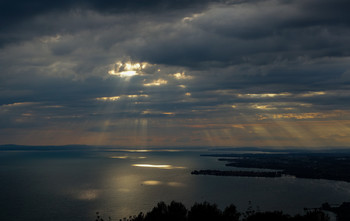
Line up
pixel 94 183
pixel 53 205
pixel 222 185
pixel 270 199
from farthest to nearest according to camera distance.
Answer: pixel 94 183, pixel 222 185, pixel 270 199, pixel 53 205

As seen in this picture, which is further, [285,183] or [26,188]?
[285,183]

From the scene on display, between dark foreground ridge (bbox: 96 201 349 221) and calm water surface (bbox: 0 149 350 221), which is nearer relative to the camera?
Answer: dark foreground ridge (bbox: 96 201 349 221)

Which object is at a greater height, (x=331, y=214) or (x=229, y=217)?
(x=229, y=217)

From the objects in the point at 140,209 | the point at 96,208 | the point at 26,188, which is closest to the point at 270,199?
the point at 140,209

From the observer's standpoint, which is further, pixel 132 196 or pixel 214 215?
pixel 132 196

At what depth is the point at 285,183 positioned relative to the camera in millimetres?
196000

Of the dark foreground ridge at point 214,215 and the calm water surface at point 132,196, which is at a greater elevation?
the dark foreground ridge at point 214,215

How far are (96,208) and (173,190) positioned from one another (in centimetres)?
5212

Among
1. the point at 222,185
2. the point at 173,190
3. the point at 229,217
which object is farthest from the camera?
the point at 222,185

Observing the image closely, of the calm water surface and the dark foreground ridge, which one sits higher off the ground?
the dark foreground ridge

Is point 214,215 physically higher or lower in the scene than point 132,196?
higher

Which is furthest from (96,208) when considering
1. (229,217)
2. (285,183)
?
(285,183)

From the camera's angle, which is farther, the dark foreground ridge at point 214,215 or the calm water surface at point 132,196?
the calm water surface at point 132,196

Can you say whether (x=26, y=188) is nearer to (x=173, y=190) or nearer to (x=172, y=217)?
(x=173, y=190)
